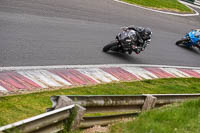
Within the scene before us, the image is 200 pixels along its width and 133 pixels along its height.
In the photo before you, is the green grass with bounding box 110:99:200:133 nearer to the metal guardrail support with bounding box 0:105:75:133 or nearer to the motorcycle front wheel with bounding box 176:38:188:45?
the metal guardrail support with bounding box 0:105:75:133

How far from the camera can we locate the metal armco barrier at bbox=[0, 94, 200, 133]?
486 centimetres

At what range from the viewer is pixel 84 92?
865cm

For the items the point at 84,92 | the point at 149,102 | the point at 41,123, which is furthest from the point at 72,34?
the point at 41,123

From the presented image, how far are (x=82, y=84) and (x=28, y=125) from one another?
15.2ft

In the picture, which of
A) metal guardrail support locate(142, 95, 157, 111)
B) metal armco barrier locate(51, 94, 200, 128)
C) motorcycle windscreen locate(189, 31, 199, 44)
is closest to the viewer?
metal armco barrier locate(51, 94, 200, 128)

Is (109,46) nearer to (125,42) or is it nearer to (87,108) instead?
(125,42)

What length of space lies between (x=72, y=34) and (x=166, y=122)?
7.35m

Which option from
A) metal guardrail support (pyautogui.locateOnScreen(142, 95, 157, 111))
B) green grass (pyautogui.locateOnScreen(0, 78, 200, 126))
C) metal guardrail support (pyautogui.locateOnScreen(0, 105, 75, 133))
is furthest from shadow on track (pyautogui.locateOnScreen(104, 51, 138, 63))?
metal guardrail support (pyautogui.locateOnScreen(0, 105, 75, 133))

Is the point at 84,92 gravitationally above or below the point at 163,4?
below

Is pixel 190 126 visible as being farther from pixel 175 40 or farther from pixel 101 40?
pixel 175 40

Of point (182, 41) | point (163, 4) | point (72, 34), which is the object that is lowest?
point (182, 41)

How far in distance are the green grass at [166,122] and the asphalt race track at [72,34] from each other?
357cm

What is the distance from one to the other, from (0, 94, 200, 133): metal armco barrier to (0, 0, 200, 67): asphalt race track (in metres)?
3.30

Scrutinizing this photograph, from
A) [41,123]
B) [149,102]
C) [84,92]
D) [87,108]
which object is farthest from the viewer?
[84,92]
